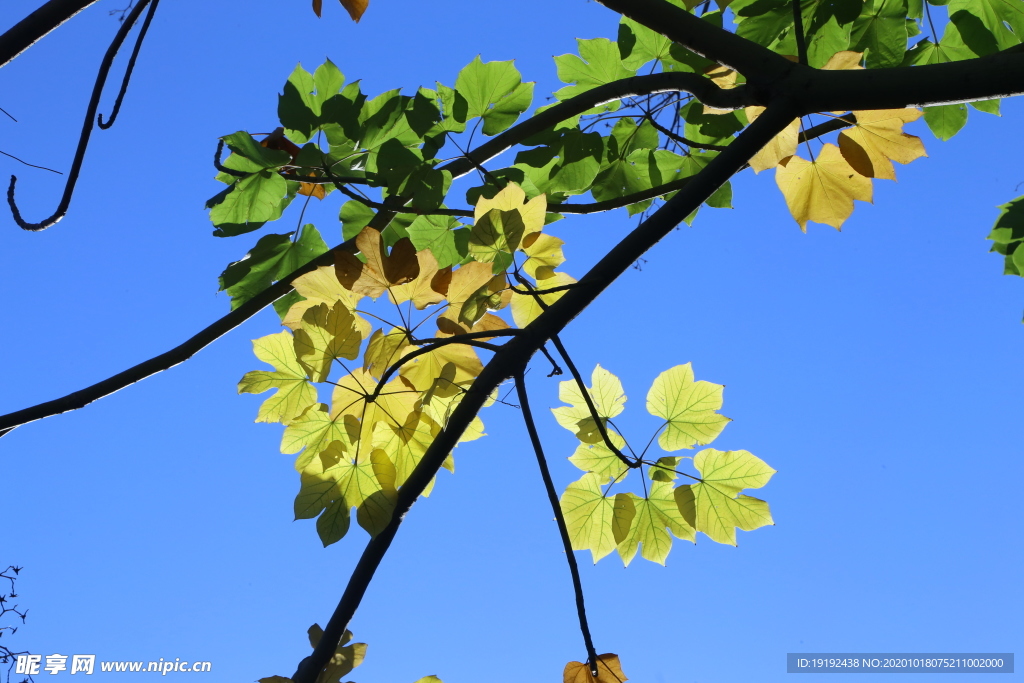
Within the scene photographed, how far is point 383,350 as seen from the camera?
0.91 meters

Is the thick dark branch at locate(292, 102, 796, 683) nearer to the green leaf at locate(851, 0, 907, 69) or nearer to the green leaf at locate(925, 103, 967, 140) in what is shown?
the green leaf at locate(851, 0, 907, 69)

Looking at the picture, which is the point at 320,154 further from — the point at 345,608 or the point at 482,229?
the point at 345,608

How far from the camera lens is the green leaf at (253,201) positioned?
48.9 inches

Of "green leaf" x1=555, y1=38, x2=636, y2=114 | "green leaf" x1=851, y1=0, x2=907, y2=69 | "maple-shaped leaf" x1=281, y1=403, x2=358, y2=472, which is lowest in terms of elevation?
"maple-shaped leaf" x1=281, y1=403, x2=358, y2=472

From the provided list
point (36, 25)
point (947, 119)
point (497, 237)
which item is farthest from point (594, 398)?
point (947, 119)

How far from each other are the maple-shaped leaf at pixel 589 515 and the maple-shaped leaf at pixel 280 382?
43 cm

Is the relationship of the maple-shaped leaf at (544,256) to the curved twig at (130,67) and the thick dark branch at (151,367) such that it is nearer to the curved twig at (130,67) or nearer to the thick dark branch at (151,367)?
the thick dark branch at (151,367)

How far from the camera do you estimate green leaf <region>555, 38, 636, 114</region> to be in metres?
1.47

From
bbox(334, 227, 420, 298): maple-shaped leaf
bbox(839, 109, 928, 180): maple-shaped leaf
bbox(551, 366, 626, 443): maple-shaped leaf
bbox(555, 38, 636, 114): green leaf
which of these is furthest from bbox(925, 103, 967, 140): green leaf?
bbox(334, 227, 420, 298): maple-shaped leaf

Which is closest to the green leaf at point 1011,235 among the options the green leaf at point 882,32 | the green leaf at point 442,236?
the green leaf at point 882,32

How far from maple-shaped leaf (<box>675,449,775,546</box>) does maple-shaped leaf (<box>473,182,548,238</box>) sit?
437 millimetres

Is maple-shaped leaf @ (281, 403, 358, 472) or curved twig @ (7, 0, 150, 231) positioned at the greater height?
curved twig @ (7, 0, 150, 231)

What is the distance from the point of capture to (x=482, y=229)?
0.96 m

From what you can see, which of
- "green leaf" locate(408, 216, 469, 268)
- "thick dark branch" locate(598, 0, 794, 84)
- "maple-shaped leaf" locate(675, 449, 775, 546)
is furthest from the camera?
"green leaf" locate(408, 216, 469, 268)
